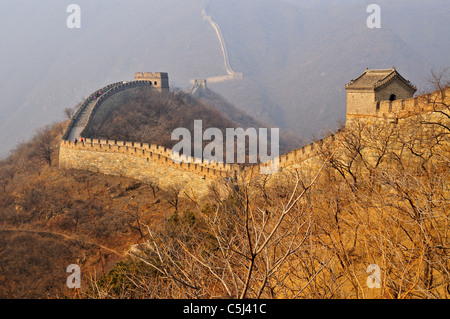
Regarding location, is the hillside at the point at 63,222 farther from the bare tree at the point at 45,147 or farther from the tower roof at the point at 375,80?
the tower roof at the point at 375,80

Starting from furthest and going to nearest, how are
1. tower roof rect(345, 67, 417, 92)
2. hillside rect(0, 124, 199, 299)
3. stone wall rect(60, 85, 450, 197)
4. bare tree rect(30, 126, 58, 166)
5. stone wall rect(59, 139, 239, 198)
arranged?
bare tree rect(30, 126, 58, 166)
stone wall rect(59, 139, 239, 198)
hillside rect(0, 124, 199, 299)
tower roof rect(345, 67, 417, 92)
stone wall rect(60, 85, 450, 197)

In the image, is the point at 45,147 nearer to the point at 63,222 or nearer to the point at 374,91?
the point at 63,222

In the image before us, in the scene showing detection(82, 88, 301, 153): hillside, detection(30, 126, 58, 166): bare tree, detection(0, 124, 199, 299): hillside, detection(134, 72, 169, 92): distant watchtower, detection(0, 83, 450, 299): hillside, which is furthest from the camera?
detection(134, 72, 169, 92): distant watchtower

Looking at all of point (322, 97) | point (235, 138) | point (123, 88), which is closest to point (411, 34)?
point (322, 97)

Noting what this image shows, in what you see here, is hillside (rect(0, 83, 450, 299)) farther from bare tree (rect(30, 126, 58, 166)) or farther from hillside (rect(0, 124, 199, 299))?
bare tree (rect(30, 126, 58, 166))

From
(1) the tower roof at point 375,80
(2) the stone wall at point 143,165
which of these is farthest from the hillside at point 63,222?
(1) the tower roof at point 375,80

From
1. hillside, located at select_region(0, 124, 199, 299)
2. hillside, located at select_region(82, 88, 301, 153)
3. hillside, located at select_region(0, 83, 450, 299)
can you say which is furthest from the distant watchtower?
hillside, located at select_region(0, 124, 199, 299)

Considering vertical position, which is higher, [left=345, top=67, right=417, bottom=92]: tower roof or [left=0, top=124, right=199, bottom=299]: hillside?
[left=345, top=67, right=417, bottom=92]: tower roof

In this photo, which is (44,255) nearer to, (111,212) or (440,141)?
(111,212)
